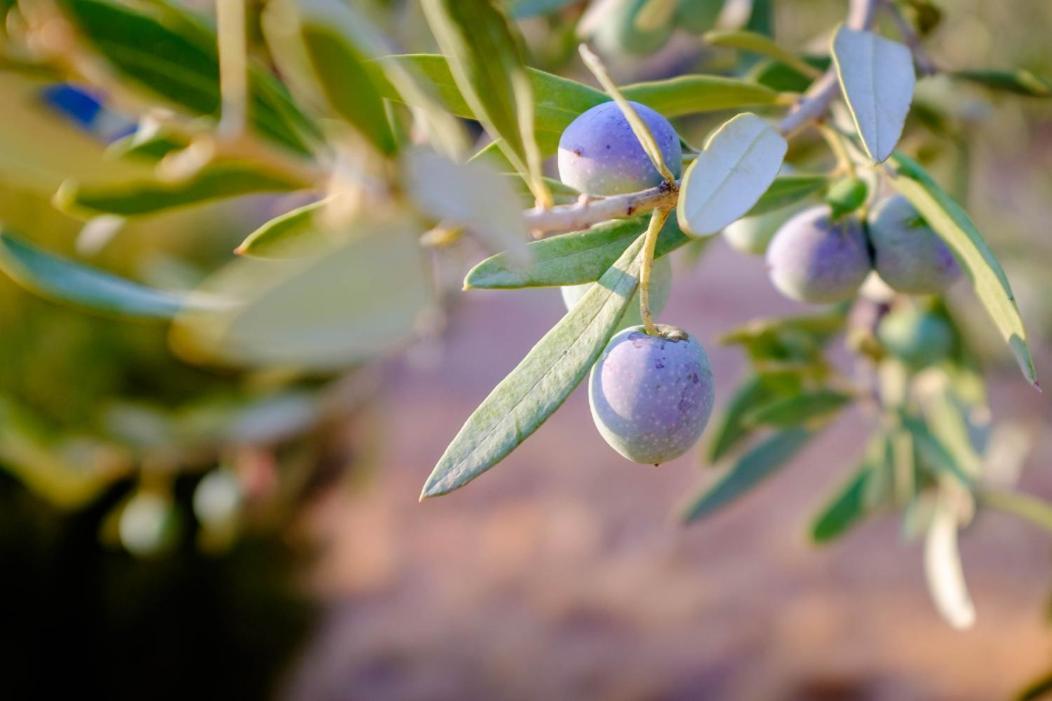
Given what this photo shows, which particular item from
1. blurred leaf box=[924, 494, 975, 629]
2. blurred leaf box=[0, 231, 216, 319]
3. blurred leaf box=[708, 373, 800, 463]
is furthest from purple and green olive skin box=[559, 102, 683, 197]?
blurred leaf box=[924, 494, 975, 629]

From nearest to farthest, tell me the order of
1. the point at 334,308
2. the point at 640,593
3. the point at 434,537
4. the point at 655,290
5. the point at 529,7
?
the point at 334,308 < the point at 655,290 < the point at 529,7 < the point at 640,593 < the point at 434,537

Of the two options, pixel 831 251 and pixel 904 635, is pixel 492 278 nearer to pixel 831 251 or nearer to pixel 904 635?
pixel 831 251

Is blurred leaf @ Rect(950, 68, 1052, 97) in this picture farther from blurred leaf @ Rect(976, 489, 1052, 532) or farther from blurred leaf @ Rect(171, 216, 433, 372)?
blurred leaf @ Rect(171, 216, 433, 372)

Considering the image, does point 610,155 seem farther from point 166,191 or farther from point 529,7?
point 529,7

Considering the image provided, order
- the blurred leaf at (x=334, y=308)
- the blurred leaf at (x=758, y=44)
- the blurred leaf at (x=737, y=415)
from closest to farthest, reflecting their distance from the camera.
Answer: the blurred leaf at (x=334, y=308) → the blurred leaf at (x=758, y=44) → the blurred leaf at (x=737, y=415)

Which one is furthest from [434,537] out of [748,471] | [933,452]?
[933,452]

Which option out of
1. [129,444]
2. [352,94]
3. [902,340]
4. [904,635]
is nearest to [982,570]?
[904,635]

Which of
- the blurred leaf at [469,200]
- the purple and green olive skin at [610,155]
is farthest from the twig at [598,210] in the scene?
the blurred leaf at [469,200]

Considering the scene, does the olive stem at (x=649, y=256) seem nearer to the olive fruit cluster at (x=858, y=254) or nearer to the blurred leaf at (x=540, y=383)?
the blurred leaf at (x=540, y=383)
